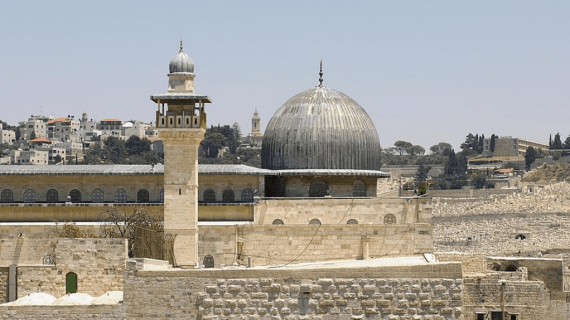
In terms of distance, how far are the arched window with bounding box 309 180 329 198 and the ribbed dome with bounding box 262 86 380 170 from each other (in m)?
0.48

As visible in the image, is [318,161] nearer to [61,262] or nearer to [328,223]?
[328,223]

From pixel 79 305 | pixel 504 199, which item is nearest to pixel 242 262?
pixel 79 305

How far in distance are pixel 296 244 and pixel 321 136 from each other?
5135 millimetres

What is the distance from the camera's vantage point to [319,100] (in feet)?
126

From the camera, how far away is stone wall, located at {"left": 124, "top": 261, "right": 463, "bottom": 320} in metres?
22.8

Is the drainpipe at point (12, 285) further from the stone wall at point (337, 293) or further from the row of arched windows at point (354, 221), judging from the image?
the row of arched windows at point (354, 221)

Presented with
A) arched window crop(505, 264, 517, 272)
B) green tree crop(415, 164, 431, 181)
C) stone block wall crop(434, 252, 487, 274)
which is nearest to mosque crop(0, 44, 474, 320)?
stone block wall crop(434, 252, 487, 274)

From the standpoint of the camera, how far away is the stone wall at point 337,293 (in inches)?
896

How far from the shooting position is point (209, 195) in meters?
36.3

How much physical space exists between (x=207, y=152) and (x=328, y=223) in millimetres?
95849

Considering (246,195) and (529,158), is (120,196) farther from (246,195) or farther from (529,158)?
(529,158)

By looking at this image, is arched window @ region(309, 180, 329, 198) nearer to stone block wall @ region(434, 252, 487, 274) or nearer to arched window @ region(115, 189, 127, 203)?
arched window @ region(115, 189, 127, 203)

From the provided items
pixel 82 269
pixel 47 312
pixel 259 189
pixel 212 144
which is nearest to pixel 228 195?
pixel 259 189

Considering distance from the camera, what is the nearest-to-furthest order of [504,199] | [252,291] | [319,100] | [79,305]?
[252,291], [79,305], [319,100], [504,199]
